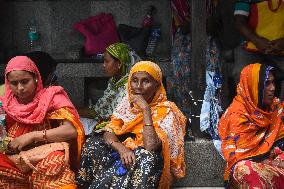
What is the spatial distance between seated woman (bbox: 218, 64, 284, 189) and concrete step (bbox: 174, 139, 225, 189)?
561mm

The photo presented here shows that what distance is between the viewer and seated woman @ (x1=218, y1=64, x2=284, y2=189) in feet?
14.2

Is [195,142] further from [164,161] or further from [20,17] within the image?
[20,17]

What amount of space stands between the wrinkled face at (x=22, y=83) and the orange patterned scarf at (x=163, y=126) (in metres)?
0.71

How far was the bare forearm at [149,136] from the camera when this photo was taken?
167 inches

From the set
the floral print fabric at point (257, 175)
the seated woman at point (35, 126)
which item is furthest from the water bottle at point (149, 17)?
the floral print fabric at point (257, 175)

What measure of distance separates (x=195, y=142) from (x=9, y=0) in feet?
12.9

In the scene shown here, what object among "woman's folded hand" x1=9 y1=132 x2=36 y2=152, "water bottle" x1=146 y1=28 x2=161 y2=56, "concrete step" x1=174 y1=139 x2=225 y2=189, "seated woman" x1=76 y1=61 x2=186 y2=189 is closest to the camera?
"seated woman" x1=76 y1=61 x2=186 y2=189

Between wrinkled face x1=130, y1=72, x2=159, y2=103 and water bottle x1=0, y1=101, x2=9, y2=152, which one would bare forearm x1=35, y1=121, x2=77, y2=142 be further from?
wrinkled face x1=130, y1=72, x2=159, y2=103

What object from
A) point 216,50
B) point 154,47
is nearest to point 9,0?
point 154,47

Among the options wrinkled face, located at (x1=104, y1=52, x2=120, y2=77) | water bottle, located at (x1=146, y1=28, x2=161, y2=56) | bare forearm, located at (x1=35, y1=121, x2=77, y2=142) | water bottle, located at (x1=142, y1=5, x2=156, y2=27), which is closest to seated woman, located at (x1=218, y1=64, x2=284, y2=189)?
bare forearm, located at (x1=35, y1=121, x2=77, y2=142)

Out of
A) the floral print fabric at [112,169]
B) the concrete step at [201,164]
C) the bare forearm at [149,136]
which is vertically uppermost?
the bare forearm at [149,136]

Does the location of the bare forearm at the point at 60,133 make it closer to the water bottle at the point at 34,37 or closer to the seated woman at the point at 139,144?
the seated woman at the point at 139,144

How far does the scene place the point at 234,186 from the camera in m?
4.31

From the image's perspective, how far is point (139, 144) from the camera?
4.45m
